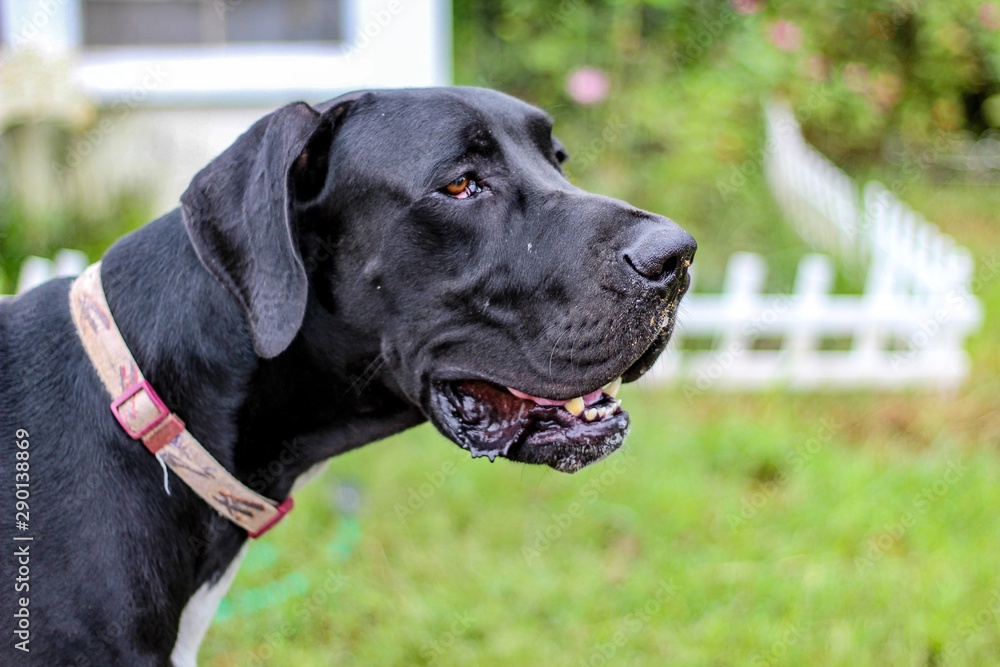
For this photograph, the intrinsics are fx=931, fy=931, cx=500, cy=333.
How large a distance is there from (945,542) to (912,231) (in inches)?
104

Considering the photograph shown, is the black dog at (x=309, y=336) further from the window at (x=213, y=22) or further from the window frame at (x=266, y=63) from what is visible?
the window at (x=213, y=22)

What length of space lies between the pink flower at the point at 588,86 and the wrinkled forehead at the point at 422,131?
11.9ft

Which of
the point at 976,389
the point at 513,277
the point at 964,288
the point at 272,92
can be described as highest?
the point at 513,277

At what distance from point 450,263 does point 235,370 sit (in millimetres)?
523

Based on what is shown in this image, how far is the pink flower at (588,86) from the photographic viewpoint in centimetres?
571

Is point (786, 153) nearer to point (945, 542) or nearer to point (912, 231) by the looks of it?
point (912, 231)

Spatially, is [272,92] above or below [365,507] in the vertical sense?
above

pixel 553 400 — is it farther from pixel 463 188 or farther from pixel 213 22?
pixel 213 22

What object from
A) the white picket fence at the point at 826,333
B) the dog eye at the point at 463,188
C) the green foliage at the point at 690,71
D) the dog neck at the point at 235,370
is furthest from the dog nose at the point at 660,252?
the green foliage at the point at 690,71

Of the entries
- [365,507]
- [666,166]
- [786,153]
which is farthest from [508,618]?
[786,153]

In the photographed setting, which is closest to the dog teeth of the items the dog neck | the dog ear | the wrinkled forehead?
the dog neck

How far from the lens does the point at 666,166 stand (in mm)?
6094

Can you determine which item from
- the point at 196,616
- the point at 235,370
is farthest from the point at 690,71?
the point at 196,616

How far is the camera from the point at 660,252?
6.22ft
